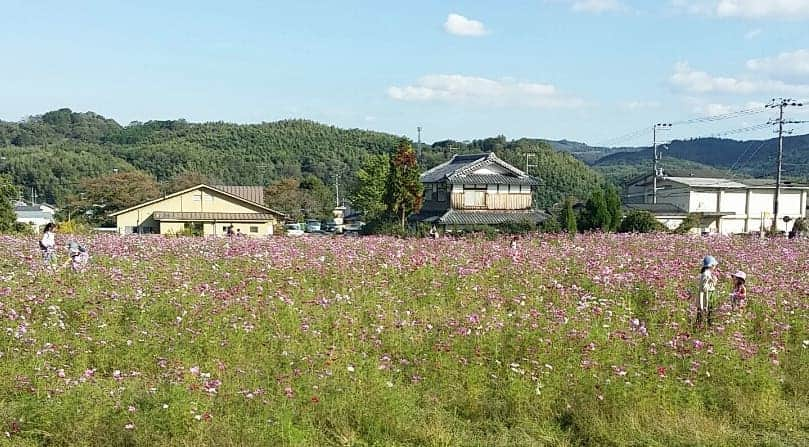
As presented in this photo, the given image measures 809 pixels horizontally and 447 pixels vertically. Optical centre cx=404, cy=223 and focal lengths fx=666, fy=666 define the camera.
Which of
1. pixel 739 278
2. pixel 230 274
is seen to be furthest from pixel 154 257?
Result: pixel 739 278

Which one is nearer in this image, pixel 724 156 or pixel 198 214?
pixel 198 214

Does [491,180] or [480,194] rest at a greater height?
[491,180]

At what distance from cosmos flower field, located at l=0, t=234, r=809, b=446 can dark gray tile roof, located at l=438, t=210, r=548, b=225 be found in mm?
25417

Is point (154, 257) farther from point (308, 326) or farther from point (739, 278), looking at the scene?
point (739, 278)

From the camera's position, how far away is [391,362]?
20.0 feet

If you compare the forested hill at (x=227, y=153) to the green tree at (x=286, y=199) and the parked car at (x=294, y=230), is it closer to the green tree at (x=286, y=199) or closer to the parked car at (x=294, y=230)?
the green tree at (x=286, y=199)

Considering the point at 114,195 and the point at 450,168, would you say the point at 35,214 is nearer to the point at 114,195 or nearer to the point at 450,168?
the point at 114,195

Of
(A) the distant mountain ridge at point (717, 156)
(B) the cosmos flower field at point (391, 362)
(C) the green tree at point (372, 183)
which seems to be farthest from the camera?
(A) the distant mountain ridge at point (717, 156)

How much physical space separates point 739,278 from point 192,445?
6502mm

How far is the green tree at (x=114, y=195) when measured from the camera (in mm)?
49000

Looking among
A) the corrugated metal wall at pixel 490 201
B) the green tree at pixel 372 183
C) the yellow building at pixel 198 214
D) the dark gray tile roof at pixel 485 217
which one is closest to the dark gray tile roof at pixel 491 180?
the corrugated metal wall at pixel 490 201

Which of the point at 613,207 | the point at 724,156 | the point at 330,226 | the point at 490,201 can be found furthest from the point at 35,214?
the point at 724,156

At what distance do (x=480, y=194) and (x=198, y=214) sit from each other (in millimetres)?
15527

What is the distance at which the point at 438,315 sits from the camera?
7508mm
